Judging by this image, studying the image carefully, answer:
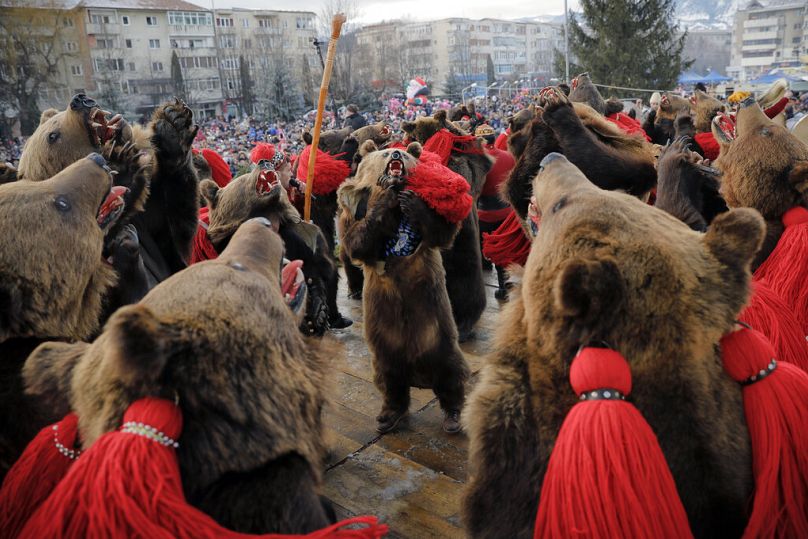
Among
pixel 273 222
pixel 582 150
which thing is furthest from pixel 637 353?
pixel 273 222

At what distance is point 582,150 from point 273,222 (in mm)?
1889

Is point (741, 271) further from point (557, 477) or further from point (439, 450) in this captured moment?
point (439, 450)

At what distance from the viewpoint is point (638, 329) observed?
1.59 metres

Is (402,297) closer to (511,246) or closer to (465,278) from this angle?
(511,246)

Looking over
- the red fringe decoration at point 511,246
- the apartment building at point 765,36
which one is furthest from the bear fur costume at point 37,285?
the apartment building at point 765,36

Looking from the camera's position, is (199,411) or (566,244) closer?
(199,411)

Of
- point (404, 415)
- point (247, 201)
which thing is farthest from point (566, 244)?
point (404, 415)

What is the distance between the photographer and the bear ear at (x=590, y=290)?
4.91ft

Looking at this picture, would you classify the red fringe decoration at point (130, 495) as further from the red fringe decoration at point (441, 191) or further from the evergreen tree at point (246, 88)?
the evergreen tree at point (246, 88)

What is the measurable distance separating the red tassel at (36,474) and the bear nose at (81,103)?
2.50 metres

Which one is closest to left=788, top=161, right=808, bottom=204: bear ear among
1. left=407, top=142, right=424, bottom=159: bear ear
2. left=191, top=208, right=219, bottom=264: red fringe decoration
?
left=407, top=142, right=424, bottom=159: bear ear

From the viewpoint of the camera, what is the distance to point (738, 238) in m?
1.65

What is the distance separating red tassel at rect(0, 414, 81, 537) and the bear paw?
2489mm

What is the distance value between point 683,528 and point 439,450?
244 cm
